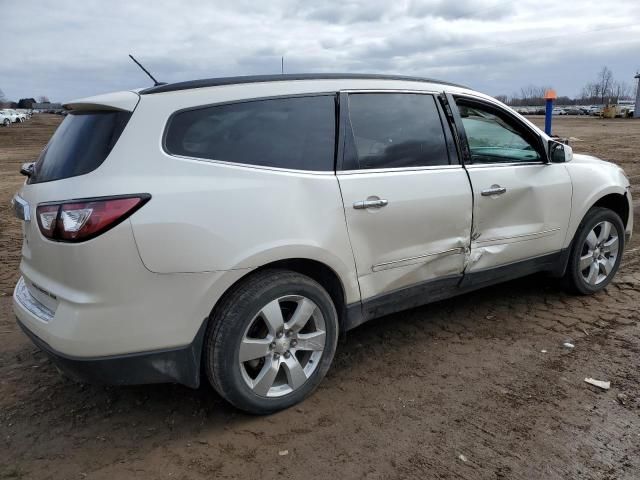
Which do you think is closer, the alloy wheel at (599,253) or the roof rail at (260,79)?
the roof rail at (260,79)

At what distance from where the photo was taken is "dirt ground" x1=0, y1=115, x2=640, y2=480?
8.63 feet

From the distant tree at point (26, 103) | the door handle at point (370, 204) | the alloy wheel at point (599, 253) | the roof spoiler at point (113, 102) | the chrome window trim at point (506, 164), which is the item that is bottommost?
the alloy wheel at point (599, 253)

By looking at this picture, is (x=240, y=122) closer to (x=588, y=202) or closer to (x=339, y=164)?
(x=339, y=164)

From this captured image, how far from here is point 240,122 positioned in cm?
292

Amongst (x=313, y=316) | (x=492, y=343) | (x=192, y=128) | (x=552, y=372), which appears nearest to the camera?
(x=192, y=128)

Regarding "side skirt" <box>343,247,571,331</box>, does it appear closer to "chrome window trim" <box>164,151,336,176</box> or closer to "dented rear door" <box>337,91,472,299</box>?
"dented rear door" <box>337,91,472,299</box>

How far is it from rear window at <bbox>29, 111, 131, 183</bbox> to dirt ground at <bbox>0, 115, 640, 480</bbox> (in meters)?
1.36

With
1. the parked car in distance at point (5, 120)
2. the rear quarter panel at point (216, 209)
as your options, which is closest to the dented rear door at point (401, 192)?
the rear quarter panel at point (216, 209)

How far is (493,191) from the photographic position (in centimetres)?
383

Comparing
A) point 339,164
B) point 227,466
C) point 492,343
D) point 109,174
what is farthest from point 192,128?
point 492,343

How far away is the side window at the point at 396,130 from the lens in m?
3.35

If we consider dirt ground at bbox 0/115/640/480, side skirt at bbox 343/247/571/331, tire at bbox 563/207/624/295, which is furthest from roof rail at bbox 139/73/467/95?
tire at bbox 563/207/624/295

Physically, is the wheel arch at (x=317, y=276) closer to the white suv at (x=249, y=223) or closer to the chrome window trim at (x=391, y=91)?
the white suv at (x=249, y=223)

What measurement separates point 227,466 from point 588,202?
351 cm
